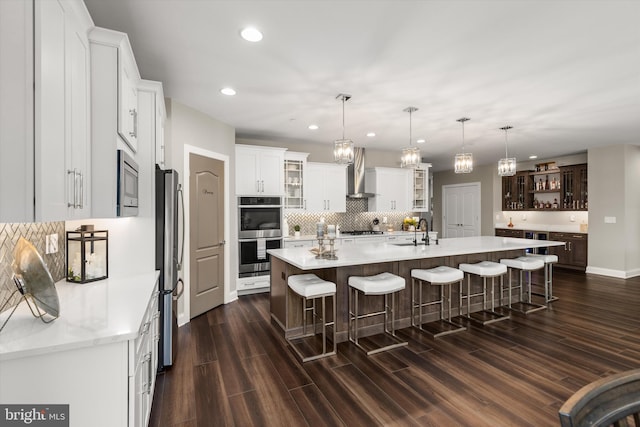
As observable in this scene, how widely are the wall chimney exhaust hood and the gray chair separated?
5.94 metres

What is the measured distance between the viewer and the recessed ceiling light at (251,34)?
2.34m

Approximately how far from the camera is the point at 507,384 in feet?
8.29

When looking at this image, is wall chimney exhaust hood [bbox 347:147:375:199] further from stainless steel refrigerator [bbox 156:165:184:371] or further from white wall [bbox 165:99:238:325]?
stainless steel refrigerator [bbox 156:165:184:371]

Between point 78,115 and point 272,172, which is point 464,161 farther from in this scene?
point 78,115

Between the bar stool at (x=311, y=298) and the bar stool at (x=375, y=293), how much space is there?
261 mm

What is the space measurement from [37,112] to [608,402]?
2.13m

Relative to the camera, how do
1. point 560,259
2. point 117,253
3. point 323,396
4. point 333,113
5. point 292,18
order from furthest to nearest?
point 560,259
point 333,113
point 117,253
point 323,396
point 292,18

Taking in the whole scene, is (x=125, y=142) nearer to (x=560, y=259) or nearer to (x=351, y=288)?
(x=351, y=288)

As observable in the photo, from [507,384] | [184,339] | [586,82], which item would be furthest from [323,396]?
[586,82]

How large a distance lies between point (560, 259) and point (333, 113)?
269 inches

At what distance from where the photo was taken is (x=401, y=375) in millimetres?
2666

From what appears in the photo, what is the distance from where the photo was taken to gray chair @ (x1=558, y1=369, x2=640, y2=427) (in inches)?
30.6

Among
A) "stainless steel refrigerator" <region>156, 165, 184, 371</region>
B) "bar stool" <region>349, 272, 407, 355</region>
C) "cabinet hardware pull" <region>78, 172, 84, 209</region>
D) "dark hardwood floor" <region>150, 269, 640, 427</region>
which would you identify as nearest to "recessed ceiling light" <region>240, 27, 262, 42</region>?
"stainless steel refrigerator" <region>156, 165, 184, 371</region>

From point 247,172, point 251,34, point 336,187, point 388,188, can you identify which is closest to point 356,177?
point 336,187
